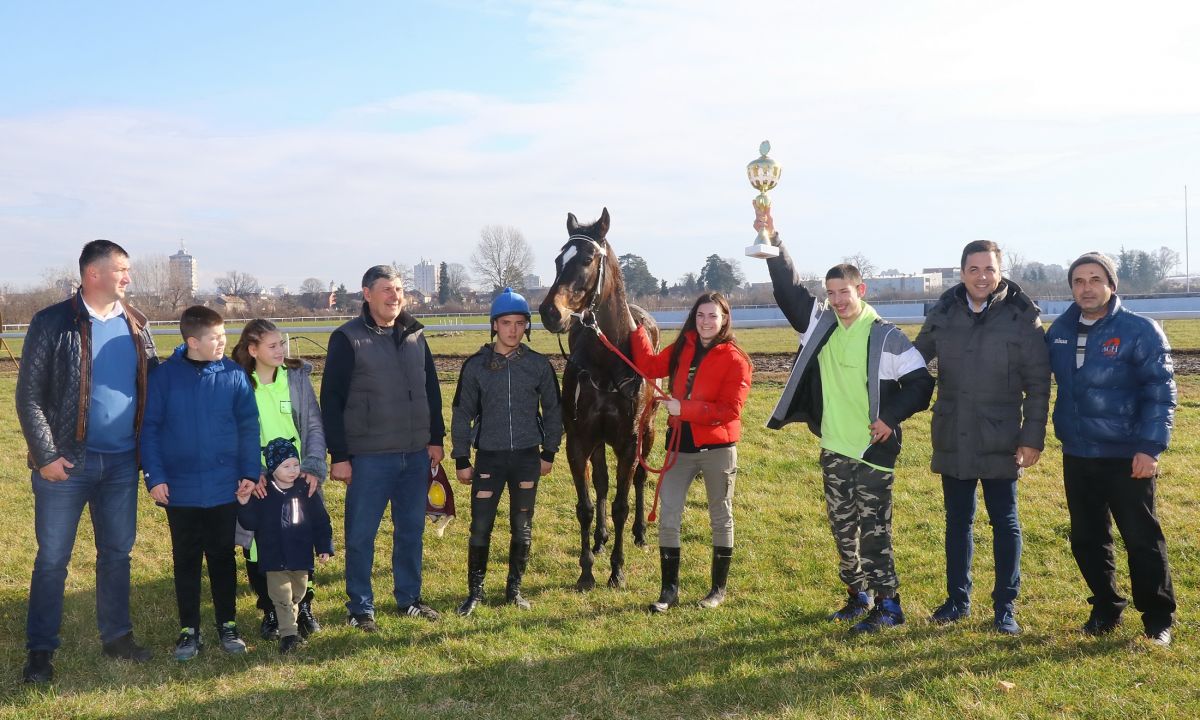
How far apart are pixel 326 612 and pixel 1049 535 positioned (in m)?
5.13

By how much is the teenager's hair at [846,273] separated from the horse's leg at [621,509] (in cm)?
179

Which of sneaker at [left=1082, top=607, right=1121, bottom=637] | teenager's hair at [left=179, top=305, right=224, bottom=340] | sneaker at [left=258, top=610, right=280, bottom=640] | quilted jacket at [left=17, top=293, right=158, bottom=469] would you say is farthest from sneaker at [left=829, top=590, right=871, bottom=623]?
quilted jacket at [left=17, top=293, right=158, bottom=469]

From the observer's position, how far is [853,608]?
188 inches

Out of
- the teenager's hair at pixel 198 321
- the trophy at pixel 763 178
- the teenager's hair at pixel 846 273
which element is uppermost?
the trophy at pixel 763 178

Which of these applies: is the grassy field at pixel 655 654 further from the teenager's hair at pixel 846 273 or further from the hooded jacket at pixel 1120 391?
the teenager's hair at pixel 846 273

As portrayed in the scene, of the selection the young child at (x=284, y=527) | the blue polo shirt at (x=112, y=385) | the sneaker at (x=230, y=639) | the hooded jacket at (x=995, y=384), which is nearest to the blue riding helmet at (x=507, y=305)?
the young child at (x=284, y=527)

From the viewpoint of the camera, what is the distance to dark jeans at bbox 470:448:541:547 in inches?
195

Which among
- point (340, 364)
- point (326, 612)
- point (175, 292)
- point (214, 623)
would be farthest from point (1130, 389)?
point (175, 292)

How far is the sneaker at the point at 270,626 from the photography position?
464cm

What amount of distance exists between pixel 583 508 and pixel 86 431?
302cm

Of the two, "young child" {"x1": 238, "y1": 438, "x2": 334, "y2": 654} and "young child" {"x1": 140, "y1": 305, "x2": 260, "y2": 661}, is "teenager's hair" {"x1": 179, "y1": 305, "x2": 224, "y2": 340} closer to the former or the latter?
"young child" {"x1": 140, "y1": 305, "x2": 260, "y2": 661}

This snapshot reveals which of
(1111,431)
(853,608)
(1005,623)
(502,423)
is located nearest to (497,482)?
(502,423)

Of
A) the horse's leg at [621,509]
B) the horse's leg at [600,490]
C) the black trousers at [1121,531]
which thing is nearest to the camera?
the black trousers at [1121,531]

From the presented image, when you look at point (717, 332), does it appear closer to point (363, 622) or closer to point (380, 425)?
point (380, 425)
